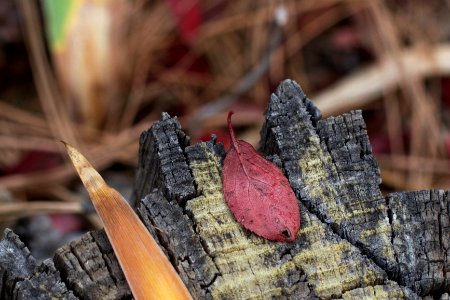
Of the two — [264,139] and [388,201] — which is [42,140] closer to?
[264,139]

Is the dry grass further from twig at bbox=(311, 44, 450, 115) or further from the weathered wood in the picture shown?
the weathered wood

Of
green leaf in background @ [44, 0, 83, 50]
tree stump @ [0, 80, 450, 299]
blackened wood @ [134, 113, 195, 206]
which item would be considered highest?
green leaf in background @ [44, 0, 83, 50]

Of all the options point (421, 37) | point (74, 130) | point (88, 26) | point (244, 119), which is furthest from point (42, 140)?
point (421, 37)

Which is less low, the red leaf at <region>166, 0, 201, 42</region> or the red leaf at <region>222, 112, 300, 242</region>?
the red leaf at <region>166, 0, 201, 42</region>

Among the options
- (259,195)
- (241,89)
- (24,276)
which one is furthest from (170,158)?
(241,89)

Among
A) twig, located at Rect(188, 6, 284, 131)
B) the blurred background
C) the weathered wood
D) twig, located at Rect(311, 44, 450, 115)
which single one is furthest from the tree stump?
twig, located at Rect(311, 44, 450, 115)

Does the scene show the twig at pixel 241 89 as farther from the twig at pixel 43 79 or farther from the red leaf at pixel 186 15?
the twig at pixel 43 79

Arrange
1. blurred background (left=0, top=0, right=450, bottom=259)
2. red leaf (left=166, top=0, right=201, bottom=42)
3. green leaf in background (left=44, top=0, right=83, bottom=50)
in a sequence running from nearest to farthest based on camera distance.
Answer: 1. green leaf in background (left=44, top=0, right=83, bottom=50)
2. blurred background (left=0, top=0, right=450, bottom=259)
3. red leaf (left=166, top=0, right=201, bottom=42)

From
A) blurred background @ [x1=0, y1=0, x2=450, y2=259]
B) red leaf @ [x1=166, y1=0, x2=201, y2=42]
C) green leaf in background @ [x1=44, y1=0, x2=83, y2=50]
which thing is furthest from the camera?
red leaf @ [x1=166, y1=0, x2=201, y2=42]

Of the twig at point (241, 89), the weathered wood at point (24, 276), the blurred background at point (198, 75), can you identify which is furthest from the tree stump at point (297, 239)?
the twig at point (241, 89)

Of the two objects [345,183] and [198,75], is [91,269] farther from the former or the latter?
[198,75]
